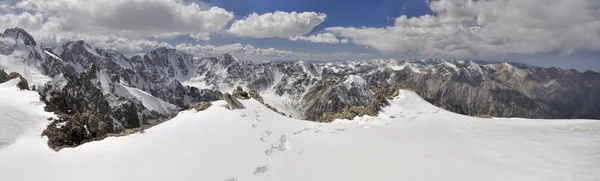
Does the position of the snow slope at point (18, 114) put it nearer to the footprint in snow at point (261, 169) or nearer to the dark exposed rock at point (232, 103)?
the dark exposed rock at point (232, 103)

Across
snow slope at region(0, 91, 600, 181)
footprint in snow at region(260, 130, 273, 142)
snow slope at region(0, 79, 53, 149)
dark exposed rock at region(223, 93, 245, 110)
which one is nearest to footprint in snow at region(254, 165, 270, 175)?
snow slope at region(0, 91, 600, 181)

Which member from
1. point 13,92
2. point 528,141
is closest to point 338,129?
point 528,141

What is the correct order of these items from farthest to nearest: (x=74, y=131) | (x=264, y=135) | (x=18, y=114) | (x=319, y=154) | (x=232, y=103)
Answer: (x=232, y=103) → (x=18, y=114) → (x=74, y=131) → (x=264, y=135) → (x=319, y=154)

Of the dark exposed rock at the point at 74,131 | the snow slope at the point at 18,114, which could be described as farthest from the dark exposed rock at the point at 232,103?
the snow slope at the point at 18,114

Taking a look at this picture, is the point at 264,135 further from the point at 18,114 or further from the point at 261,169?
the point at 18,114

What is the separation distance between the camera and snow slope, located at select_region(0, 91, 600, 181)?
10.1 metres

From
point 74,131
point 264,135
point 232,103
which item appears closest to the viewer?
point 264,135

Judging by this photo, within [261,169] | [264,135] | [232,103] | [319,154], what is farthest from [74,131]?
[319,154]

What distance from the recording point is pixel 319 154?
1315 cm

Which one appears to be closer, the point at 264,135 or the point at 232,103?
the point at 264,135

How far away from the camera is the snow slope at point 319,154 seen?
10078 mm

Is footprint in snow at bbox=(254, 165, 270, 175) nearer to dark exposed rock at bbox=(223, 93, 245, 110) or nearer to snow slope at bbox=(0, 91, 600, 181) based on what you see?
snow slope at bbox=(0, 91, 600, 181)

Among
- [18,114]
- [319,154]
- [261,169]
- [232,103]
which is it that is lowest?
[261,169]

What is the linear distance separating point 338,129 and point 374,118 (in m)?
5.93
